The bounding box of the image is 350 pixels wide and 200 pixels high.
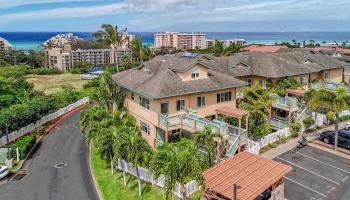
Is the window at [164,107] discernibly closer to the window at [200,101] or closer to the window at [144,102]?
the window at [144,102]

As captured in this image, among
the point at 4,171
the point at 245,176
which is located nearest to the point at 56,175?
the point at 4,171

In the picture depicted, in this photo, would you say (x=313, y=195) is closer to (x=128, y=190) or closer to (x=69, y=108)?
(x=128, y=190)

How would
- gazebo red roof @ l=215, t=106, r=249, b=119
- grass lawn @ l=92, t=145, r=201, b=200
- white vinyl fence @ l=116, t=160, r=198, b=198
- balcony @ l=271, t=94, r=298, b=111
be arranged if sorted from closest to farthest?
white vinyl fence @ l=116, t=160, r=198, b=198
grass lawn @ l=92, t=145, r=201, b=200
gazebo red roof @ l=215, t=106, r=249, b=119
balcony @ l=271, t=94, r=298, b=111

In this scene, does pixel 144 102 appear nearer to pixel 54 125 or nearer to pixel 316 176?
pixel 316 176

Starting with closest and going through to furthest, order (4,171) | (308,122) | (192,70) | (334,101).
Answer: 1. (4,171)
2. (334,101)
3. (192,70)
4. (308,122)

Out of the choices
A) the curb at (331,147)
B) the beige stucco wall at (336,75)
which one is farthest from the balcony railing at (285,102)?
the beige stucco wall at (336,75)

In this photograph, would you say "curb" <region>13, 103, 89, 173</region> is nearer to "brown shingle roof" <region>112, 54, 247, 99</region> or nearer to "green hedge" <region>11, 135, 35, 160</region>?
"green hedge" <region>11, 135, 35, 160</region>

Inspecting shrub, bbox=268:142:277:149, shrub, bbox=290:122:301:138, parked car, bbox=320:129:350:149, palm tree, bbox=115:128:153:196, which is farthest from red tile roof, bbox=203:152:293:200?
parked car, bbox=320:129:350:149
